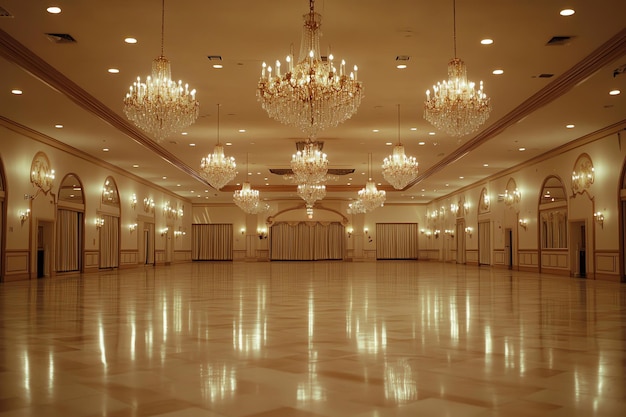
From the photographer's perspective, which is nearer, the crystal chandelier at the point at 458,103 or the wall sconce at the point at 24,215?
the crystal chandelier at the point at 458,103

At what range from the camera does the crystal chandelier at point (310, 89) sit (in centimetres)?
729

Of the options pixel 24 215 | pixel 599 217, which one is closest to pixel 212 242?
pixel 24 215

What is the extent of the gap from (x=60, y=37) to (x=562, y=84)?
819 cm

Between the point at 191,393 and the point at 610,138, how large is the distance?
1323cm

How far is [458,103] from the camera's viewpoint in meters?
8.47

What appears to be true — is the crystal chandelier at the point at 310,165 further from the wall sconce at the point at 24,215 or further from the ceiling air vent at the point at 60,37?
the ceiling air vent at the point at 60,37

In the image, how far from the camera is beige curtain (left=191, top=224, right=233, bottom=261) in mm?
33531

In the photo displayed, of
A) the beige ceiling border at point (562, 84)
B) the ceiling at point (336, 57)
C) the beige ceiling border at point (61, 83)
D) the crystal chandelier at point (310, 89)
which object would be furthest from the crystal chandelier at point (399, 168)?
the beige ceiling border at point (61, 83)

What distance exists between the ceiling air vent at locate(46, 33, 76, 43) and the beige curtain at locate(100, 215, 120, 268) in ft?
38.1

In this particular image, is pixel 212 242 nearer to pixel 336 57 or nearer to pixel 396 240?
pixel 396 240

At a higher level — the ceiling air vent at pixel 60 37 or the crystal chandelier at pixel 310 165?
the ceiling air vent at pixel 60 37

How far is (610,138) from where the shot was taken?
13664 mm

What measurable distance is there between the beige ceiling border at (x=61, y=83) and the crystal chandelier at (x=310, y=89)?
3.73 meters

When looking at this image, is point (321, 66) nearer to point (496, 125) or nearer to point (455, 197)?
point (496, 125)
